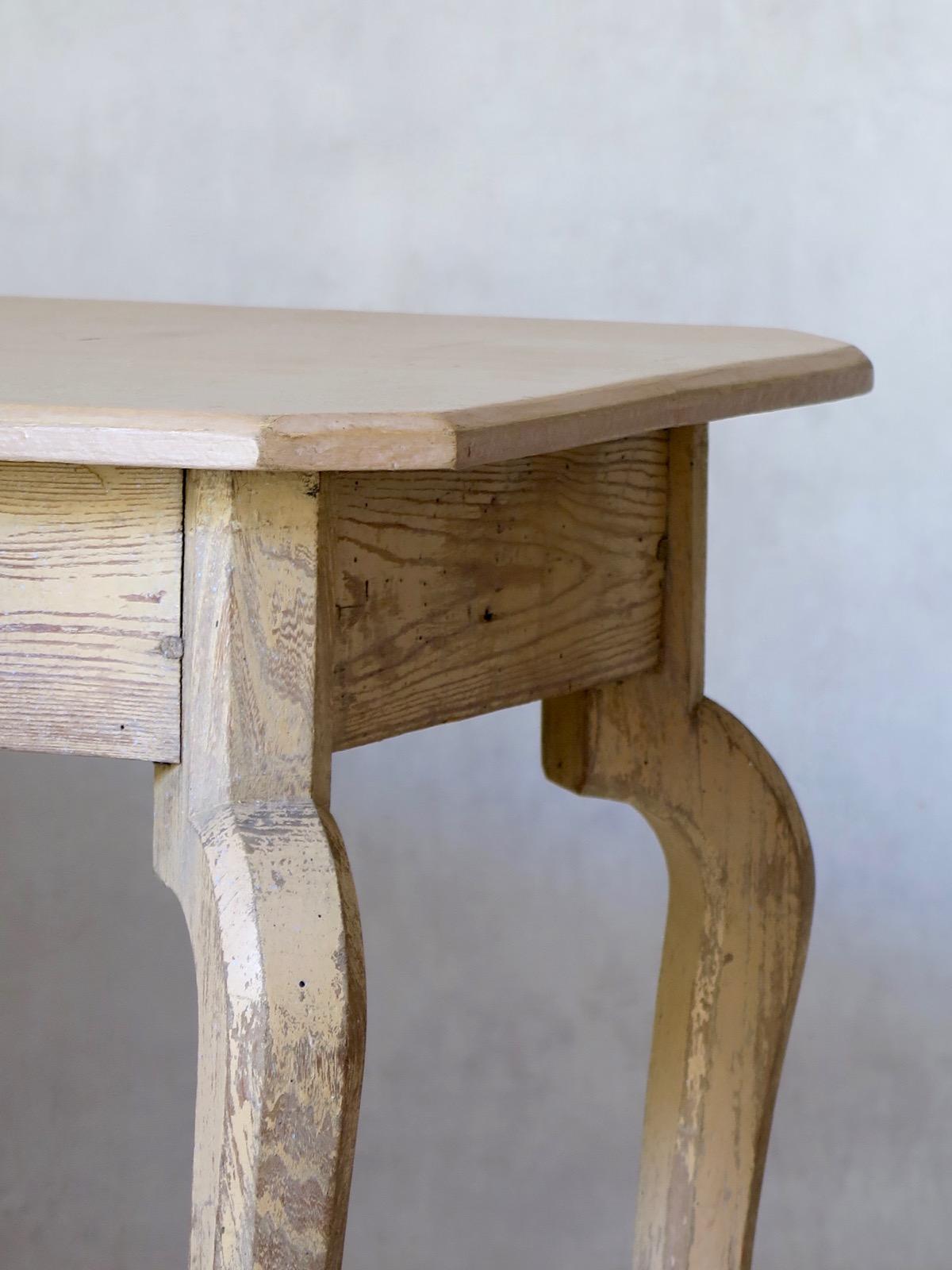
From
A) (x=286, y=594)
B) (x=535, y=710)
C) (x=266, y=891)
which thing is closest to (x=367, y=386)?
(x=286, y=594)

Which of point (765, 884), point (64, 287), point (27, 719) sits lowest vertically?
point (765, 884)

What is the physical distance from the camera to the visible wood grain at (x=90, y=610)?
0.73 meters

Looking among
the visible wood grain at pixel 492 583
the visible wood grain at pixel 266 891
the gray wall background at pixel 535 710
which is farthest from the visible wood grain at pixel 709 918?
the gray wall background at pixel 535 710

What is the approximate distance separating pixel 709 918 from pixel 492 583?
0.37m

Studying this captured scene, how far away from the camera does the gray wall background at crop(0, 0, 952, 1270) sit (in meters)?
1.88

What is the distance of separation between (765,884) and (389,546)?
0.46 meters

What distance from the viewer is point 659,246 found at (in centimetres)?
191

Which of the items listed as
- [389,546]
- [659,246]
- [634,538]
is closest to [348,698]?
[389,546]

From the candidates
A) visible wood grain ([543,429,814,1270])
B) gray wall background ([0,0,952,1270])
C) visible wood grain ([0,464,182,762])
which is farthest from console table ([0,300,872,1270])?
gray wall background ([0,0,952,1270])

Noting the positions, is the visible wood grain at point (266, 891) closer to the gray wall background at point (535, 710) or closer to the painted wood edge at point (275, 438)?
the painted wood edge at point (275, 438)

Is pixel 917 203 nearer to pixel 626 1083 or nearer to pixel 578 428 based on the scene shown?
pixel 626 1083

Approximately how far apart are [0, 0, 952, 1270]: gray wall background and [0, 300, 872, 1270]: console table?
3.17 ft

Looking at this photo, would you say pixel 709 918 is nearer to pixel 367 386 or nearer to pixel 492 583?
pixel 492 583

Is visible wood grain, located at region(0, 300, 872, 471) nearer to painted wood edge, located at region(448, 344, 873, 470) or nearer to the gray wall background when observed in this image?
painted wood edge, located at region(448, 344, 873, 470)
